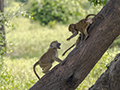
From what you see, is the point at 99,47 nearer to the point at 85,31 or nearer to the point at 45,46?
the point at 85,31

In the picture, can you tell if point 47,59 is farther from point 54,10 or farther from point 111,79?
point 54,10

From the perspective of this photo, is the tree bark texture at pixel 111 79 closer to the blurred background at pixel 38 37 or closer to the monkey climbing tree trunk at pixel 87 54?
the monkey climbing tree trunk at pixel 87 54

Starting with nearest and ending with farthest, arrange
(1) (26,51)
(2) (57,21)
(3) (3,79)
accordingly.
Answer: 1. (3) (3,79)
2. (1) (26,51)
3. (2) (57,21)

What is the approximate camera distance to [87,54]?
7.13ft

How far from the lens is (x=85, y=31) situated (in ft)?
7.52

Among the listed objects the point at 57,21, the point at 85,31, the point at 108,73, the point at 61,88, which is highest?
the point at 85,31

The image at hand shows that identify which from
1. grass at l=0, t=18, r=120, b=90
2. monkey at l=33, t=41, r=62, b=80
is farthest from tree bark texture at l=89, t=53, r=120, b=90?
grass at l=0, t=18, r=120, b=90

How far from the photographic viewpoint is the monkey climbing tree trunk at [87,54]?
217 cm

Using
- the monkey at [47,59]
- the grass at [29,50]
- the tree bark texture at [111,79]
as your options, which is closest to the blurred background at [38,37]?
the grass at [29,50]

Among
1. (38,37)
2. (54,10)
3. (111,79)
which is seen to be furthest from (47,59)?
(54,10)

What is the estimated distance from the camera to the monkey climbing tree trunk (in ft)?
7.13

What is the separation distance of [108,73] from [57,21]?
1299 centimetres

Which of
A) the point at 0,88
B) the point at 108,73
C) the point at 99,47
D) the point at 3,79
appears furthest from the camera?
the point at 3,79

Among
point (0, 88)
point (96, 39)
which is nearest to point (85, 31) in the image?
point (96, 39)
